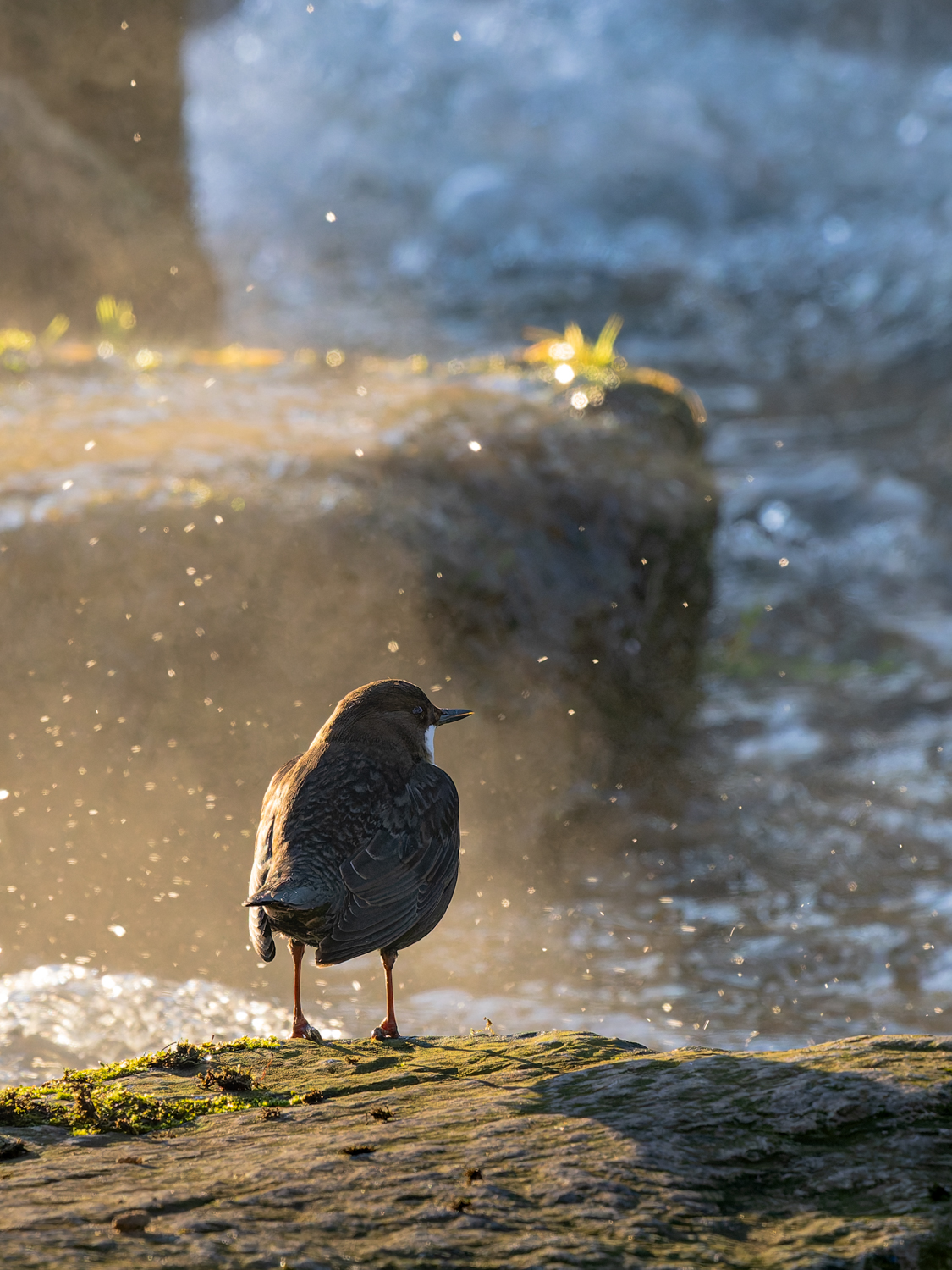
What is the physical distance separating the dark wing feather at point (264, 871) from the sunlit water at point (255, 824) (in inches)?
69.4

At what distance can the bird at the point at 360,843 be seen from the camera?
10.3 ft

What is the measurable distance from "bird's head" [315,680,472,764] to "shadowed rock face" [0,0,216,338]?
11.2 m

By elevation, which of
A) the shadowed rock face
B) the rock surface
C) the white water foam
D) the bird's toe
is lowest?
the rock surface

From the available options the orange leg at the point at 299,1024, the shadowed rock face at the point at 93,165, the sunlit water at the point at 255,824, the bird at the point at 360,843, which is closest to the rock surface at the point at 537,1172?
the bird at the point at 360,843

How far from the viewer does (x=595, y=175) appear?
2862 centimetres

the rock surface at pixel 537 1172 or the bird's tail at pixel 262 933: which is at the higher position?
the bird's tail at pixel 262 933

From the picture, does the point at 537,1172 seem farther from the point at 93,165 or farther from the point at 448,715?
the point at 93,165

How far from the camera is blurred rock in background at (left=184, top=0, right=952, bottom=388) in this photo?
74.1 feet

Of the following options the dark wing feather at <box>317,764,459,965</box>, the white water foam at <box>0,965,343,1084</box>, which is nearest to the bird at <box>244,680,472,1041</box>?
the dark wing feather at <box>317,764,459,965</box>

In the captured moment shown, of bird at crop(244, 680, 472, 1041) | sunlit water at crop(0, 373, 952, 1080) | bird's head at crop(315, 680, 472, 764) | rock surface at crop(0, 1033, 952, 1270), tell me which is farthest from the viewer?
sunlit water at crop(0, 373, 952, 1080)

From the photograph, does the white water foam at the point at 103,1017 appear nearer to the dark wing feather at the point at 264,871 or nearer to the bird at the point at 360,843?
the dark wing feather at the point at 264,871

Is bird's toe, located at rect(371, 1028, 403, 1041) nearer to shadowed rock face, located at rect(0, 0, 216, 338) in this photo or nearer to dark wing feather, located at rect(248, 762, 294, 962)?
dark wing feather, located at rect(248, 762, 294, 962)

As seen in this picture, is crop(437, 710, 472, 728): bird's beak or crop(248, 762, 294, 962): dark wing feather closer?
crop(248, 762, 294, 962): dark wing feather

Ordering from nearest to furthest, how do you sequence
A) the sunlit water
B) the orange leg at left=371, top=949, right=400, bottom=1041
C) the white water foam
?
1. the orange leg at left=371, top=949, right=400, bottom=1041
2. the white water foam
3. the sunlit water
